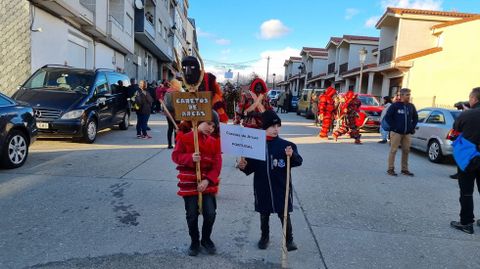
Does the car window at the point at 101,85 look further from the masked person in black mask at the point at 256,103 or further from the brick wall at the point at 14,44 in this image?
the masked person in black mask at the point at 256,103

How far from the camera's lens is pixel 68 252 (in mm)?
3367

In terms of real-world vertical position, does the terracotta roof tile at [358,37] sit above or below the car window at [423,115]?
above

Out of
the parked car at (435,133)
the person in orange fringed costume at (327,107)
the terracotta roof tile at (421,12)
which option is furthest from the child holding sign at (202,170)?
the terracotta roof tile at (421,12)

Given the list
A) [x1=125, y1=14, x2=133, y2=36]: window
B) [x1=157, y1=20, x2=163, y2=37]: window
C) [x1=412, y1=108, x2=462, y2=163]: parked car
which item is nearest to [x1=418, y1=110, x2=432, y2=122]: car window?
[x1=412, y1=108, x2=462, y2=163]: parked car

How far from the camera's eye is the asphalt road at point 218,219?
11.2ft

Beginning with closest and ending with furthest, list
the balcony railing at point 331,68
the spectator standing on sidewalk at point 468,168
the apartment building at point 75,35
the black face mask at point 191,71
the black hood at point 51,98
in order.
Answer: the black face mask at point 191,71 < the spectator standing on sidewalk at point 468,168 < the black hood at point 51,98 < the apartment building at point 75,35 < the balcony railing at point 331,68

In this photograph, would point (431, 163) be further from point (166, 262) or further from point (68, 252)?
point (68, 252)

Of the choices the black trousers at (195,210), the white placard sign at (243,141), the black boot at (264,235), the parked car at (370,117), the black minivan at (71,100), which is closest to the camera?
the white placard sign at (243,141)

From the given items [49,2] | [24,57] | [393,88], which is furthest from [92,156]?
[393,88]

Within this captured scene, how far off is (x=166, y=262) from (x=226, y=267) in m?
0.55

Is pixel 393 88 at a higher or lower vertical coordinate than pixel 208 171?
higher

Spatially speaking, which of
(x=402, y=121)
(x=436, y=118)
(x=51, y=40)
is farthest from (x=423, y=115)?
(x=51, y=40)

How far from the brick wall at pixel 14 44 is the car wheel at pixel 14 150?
5276mm

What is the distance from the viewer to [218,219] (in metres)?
4.42
